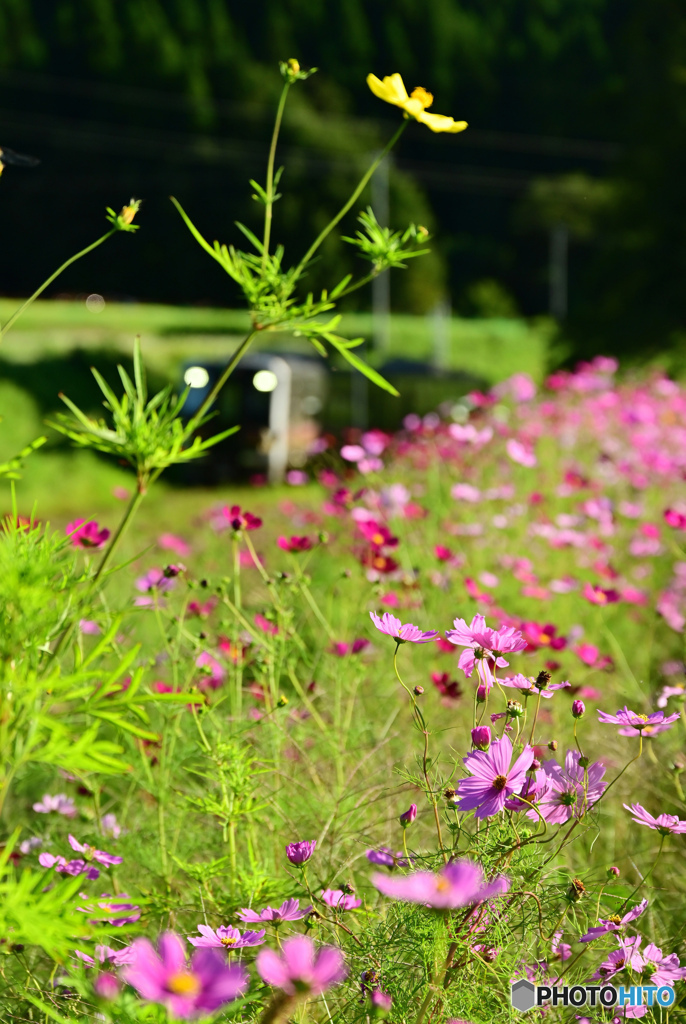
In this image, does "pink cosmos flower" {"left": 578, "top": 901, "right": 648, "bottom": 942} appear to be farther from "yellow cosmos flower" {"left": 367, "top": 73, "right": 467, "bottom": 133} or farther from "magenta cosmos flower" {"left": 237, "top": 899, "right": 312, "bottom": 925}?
"yellow cosmos flower" {"left": 367, "top": 73, "right": 467, "bottom": 133}

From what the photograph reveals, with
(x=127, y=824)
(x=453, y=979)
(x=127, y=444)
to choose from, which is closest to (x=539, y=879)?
(x=453, y=979)

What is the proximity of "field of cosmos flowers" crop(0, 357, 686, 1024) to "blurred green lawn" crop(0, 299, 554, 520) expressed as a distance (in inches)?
18.5

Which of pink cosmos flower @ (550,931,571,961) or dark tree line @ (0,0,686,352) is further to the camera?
dark tree line @ (0,0,686,352)

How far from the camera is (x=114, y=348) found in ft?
65.2

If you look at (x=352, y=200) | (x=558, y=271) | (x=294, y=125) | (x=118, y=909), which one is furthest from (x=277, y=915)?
(x=558, y=271)

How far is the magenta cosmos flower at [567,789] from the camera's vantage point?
3.84 feet

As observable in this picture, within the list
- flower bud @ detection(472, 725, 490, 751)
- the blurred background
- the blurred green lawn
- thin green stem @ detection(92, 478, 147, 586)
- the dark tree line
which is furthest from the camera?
the dark tree line

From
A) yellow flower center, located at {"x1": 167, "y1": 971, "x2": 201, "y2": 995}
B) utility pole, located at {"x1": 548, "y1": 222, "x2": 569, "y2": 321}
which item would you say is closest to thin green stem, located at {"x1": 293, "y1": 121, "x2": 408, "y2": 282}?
yellow flower center, located at {"x1": 167, "y1": 971, "x2": 201, "y2": 995}

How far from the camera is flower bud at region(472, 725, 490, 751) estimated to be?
109 centimetres

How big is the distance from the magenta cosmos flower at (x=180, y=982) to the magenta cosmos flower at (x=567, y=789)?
61 cm

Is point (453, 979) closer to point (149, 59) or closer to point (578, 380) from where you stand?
point (578, 380)

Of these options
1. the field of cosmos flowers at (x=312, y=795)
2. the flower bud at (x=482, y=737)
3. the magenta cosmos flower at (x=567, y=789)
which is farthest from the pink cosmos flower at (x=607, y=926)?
the flower bud at (x=482, y=737)

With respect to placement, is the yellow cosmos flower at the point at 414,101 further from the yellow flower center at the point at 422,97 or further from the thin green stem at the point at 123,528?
the thin green stem at the point at 123,528

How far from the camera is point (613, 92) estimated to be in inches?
661
